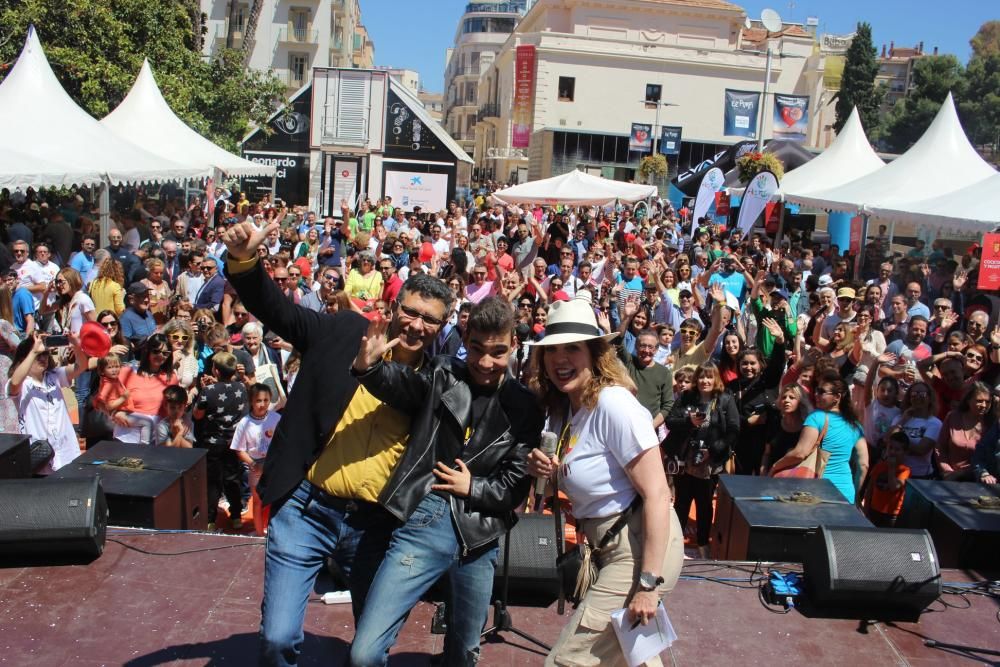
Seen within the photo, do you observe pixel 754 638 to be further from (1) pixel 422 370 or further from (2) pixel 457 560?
(1) pixel 422 370

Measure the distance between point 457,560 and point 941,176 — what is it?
45.4 feet

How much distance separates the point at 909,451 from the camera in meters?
6.32

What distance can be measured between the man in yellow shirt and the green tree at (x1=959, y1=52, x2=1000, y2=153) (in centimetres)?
7783

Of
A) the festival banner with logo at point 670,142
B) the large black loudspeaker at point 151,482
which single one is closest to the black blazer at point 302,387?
the large black loudspeaker at point 151,482

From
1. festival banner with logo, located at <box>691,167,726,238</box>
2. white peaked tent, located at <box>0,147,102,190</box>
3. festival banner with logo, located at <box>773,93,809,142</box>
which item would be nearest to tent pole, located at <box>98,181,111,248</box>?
white peaked tent, located at <box>0,147,102,190</box>

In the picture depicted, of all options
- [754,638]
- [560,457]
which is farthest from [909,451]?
[560,457]

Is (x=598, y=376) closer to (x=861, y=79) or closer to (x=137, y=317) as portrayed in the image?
(x=137, y=317)

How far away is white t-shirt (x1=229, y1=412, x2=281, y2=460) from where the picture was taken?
6.22 m

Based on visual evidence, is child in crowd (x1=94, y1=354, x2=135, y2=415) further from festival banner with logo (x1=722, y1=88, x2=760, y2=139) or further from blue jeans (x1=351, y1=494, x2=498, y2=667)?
festival banner with logo (x1=722, y1=88, x2=760, y2=139)

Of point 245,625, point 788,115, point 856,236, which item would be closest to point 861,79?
point 788,115

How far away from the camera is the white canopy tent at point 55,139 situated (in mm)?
11859

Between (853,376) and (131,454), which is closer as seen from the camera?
(131,454)

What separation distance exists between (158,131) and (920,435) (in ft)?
49.6

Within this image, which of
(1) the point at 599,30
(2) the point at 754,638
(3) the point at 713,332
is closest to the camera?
(2) the point at 754,638
